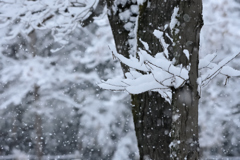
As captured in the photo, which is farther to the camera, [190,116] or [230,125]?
[230,125]

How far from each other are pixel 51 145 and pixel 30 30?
10.5 meters

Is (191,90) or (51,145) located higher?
(191,90)

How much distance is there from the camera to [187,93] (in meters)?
1.94

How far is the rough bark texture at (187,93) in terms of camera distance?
195 cm

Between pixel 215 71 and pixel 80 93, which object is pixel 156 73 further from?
pixel 80 93

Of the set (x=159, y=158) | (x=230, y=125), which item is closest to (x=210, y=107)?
(x=230, y=125)

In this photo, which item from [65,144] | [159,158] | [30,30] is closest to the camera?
[159,158]

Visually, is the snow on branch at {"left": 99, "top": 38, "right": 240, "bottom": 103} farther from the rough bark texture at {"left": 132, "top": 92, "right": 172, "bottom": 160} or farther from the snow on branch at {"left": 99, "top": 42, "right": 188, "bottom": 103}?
the rough bark texture at {"left": 132, "top": 92, "right": 172, "bottom": 160}

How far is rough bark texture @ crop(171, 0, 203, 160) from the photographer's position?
6.39ft

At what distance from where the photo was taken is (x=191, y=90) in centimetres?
196

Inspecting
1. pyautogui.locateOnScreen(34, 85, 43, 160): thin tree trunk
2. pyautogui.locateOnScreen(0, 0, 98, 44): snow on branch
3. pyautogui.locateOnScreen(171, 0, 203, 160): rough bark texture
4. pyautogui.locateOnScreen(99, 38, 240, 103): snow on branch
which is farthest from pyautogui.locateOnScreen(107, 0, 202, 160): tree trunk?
pyautogui.locateOnScreen(34, 85, 43, 160): thin tree trunk

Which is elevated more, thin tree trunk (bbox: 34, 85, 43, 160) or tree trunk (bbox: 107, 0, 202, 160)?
tree trunk (bbox: 107, 0, 202, 160)

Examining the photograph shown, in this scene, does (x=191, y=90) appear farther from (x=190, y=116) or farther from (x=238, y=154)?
(x=238, y=154)

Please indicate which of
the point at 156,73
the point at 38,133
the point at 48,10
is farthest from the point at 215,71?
the point at 38,133
